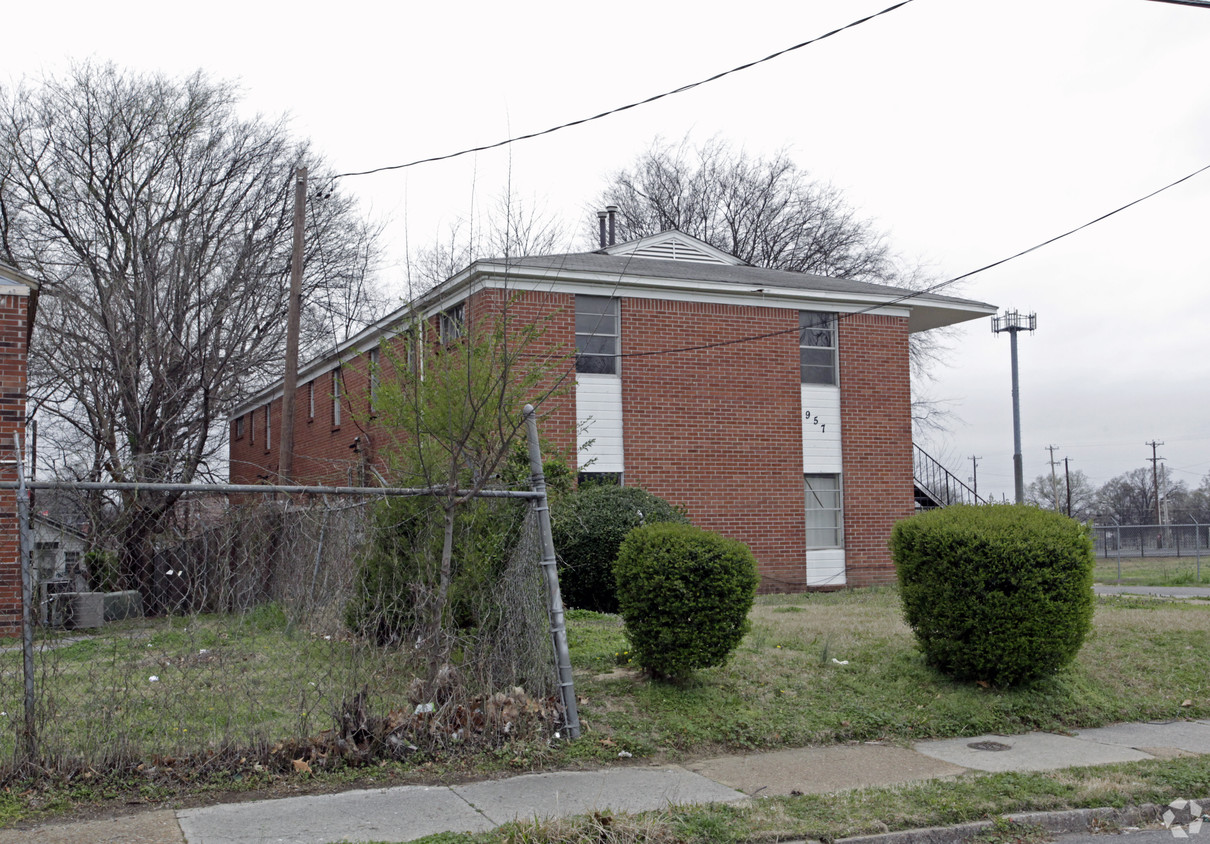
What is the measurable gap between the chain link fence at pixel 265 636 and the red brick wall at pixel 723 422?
1190 centimetres

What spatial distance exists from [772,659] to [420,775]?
393cm

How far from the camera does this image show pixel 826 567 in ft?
→ 68.1

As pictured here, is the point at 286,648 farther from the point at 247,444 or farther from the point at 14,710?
the point at 247,444

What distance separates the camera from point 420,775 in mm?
6285

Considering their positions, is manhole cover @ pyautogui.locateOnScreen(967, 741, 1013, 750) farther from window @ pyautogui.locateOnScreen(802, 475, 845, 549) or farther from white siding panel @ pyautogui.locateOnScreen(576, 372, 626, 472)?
window @ pyautogui.locateOnScreen(802, 475, 845, 549)

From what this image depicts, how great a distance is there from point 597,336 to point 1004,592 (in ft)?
39.0

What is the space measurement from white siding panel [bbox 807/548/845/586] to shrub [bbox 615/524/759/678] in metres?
13.1

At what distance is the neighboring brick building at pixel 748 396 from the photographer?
19.0 metres

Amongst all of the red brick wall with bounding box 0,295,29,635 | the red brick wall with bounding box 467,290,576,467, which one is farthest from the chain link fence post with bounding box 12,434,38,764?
the red brick wall with bounding box 467,290,576,467

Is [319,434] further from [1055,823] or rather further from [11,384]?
[1055,823]

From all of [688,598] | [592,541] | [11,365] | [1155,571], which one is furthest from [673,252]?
[1155,571]

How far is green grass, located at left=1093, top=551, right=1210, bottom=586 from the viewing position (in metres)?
25.4

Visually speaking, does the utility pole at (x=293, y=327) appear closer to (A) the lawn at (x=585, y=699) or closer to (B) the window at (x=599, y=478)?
(B) the window at (x=599, y=478)

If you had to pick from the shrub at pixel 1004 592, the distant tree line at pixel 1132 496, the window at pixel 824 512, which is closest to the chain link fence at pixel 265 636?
the shrub at pixel 1004 592
